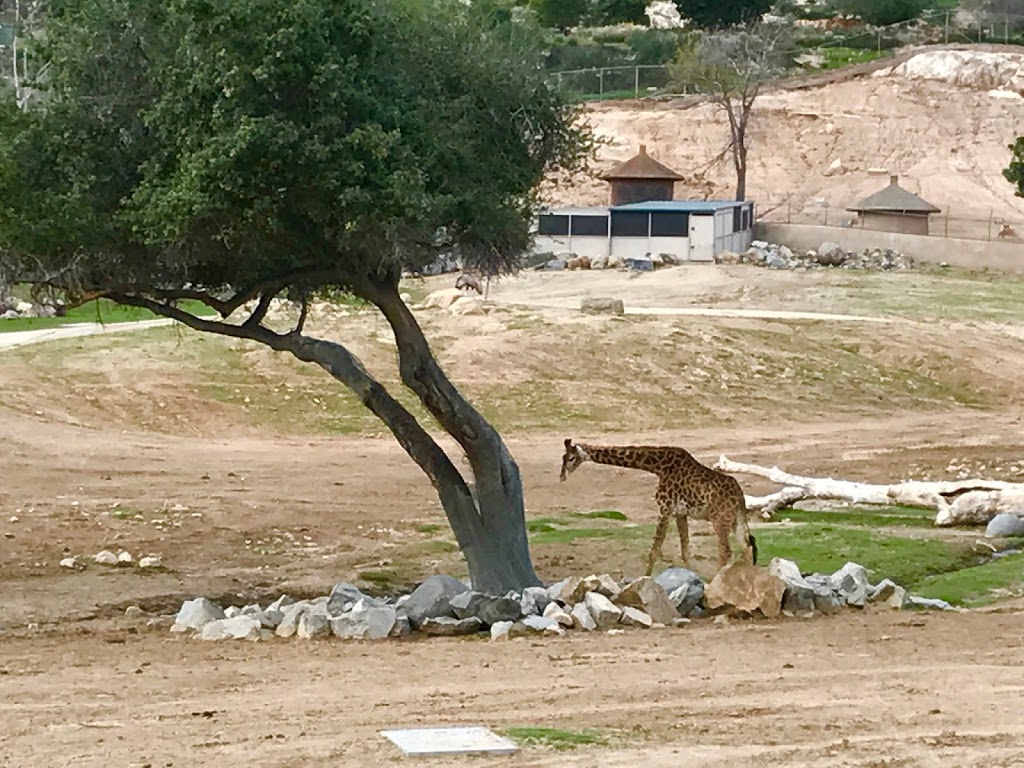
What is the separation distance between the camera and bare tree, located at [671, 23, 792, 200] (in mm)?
80812

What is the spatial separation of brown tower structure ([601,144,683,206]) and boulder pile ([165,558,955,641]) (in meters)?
53.9

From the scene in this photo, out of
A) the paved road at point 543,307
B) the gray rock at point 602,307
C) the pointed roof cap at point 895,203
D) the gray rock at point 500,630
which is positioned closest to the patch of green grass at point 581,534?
the gray rock at point 500,630

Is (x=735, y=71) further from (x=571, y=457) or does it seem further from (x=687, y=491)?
(x=571, y=457)

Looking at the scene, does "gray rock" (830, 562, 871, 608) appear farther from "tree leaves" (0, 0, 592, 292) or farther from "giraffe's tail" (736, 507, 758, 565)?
"tree leaves" (0, 0, 592, 292)

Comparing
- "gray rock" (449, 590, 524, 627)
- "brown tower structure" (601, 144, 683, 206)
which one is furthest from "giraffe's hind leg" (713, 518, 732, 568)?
"brown tower structure" (601, 144, 683, 206)

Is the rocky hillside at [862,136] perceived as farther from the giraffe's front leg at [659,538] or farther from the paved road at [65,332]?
the giraffe's front leg at [659,538]

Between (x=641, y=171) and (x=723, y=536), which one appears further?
(x=641, y=171)

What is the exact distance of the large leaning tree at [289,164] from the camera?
1603 centimetres

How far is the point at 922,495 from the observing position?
2622cm

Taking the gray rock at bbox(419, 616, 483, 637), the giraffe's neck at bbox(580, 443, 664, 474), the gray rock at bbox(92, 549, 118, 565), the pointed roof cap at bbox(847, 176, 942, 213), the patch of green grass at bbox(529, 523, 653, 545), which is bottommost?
the patch of green grass at bbox(529, 523, 653, 545)

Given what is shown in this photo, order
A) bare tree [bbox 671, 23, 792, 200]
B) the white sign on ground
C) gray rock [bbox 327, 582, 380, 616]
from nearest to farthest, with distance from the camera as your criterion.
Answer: the white sign on ground
gray rock [bbox 327, 582, 380, 616]
bare tree [bbox 671, 23, 792, 200]

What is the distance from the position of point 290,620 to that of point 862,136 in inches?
2977

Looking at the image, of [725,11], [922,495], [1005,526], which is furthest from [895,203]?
[1005,526]

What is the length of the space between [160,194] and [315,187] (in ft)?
4.41
